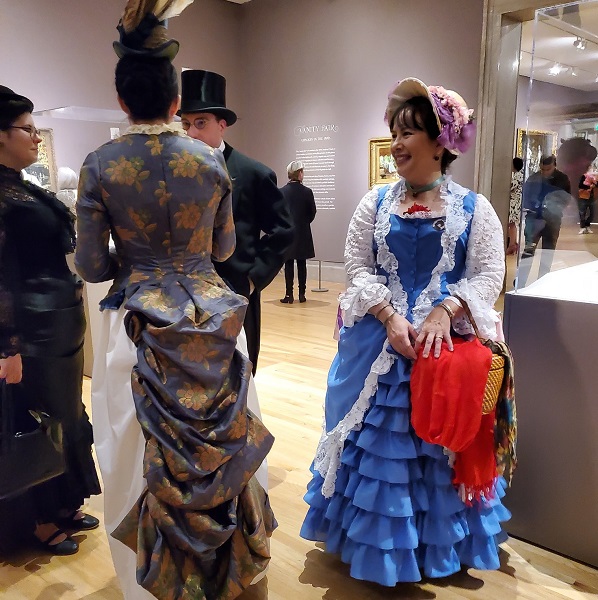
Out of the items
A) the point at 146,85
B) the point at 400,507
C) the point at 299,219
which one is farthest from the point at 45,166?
the point at 400,507

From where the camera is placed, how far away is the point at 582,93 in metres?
2.40

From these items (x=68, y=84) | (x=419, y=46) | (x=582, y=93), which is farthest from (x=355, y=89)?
(x=582, y=93)

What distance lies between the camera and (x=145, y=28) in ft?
4.76

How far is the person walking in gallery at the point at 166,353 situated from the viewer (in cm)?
147

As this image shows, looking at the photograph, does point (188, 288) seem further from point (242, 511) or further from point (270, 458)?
point (270, 458)

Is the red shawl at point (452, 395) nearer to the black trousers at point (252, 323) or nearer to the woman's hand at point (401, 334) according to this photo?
the woman's hand at point (401, 334)

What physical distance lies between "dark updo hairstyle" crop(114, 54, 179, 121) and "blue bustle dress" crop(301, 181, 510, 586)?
0.79 metres

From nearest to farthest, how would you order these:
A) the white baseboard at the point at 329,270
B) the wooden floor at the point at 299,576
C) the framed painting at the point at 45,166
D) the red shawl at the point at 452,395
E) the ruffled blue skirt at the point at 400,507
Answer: the red shawl at the point at 452,395, the ruffled blue skirt at the point at 400,507, the wooden floor at the point at 299,576, the framed painting at the point at 45,166, the white baseboard at the point at 329,270

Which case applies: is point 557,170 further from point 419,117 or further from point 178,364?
point 178,364

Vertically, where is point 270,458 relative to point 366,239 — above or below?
below

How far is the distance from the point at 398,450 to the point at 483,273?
624mm

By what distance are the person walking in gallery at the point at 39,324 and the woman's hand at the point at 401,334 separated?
3.78 ft

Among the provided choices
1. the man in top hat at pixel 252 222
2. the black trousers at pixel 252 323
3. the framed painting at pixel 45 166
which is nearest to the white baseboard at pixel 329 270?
Result: the framed painting at pixel 45 166

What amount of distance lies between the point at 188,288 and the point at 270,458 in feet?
5.17
